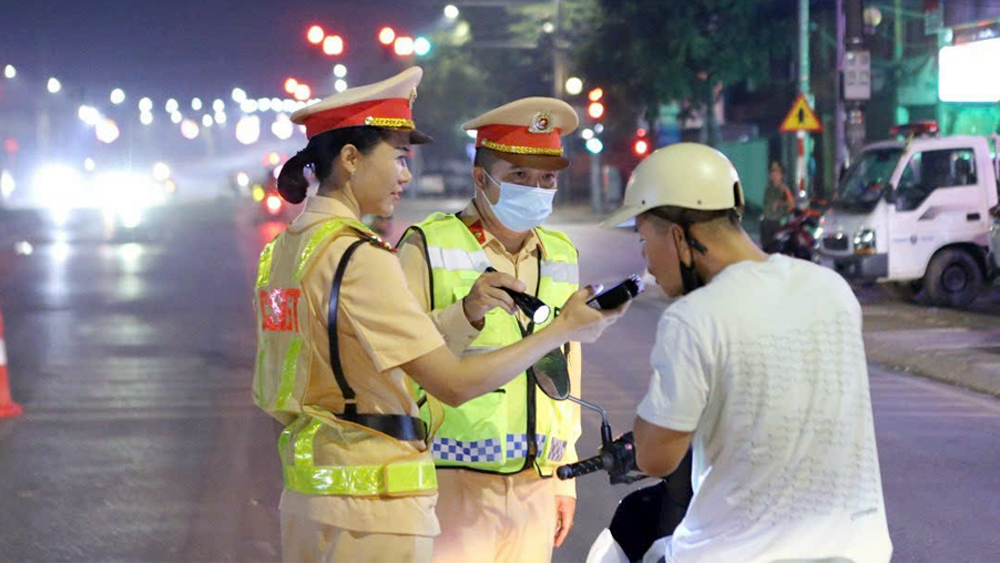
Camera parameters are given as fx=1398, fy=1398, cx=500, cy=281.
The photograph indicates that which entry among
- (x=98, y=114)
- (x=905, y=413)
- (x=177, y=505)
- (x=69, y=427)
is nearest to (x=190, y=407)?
(x=69, y=427)

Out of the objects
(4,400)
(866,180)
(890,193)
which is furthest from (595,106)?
(4,400)

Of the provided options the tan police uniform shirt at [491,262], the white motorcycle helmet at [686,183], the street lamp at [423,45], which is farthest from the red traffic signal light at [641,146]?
the white motorcycle helmet at [686,183]

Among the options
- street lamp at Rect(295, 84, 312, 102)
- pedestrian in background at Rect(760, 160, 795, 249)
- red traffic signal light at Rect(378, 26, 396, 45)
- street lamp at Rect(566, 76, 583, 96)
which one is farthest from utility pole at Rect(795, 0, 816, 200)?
street lamp at Rect(566, 76, 583, 96)

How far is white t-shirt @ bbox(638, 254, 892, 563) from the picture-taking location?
2.75m

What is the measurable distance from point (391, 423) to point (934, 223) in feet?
53.8

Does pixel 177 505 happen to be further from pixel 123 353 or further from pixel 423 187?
pixel 423 187

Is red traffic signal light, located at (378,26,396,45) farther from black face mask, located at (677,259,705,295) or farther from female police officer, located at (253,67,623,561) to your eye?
black face mask, located at (677,259,705,295)

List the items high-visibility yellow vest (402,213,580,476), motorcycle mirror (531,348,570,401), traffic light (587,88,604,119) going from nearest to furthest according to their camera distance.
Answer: motorcycle mirror (531,348,570,401), high-visibility yellow vest (402,213,580,476), traffic light (587,88,604,119)

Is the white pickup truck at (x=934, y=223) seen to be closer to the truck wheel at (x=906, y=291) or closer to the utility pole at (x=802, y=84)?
the truck wheel at (x=906, y=291)

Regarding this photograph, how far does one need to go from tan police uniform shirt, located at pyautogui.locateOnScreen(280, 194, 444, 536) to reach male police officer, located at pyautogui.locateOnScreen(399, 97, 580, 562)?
604 mm

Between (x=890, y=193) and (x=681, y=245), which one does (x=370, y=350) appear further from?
(x=890, y=193)

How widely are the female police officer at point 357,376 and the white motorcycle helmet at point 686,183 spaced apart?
351 millimetres

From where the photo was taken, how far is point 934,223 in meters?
18.4

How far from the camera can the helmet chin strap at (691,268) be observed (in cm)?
292
